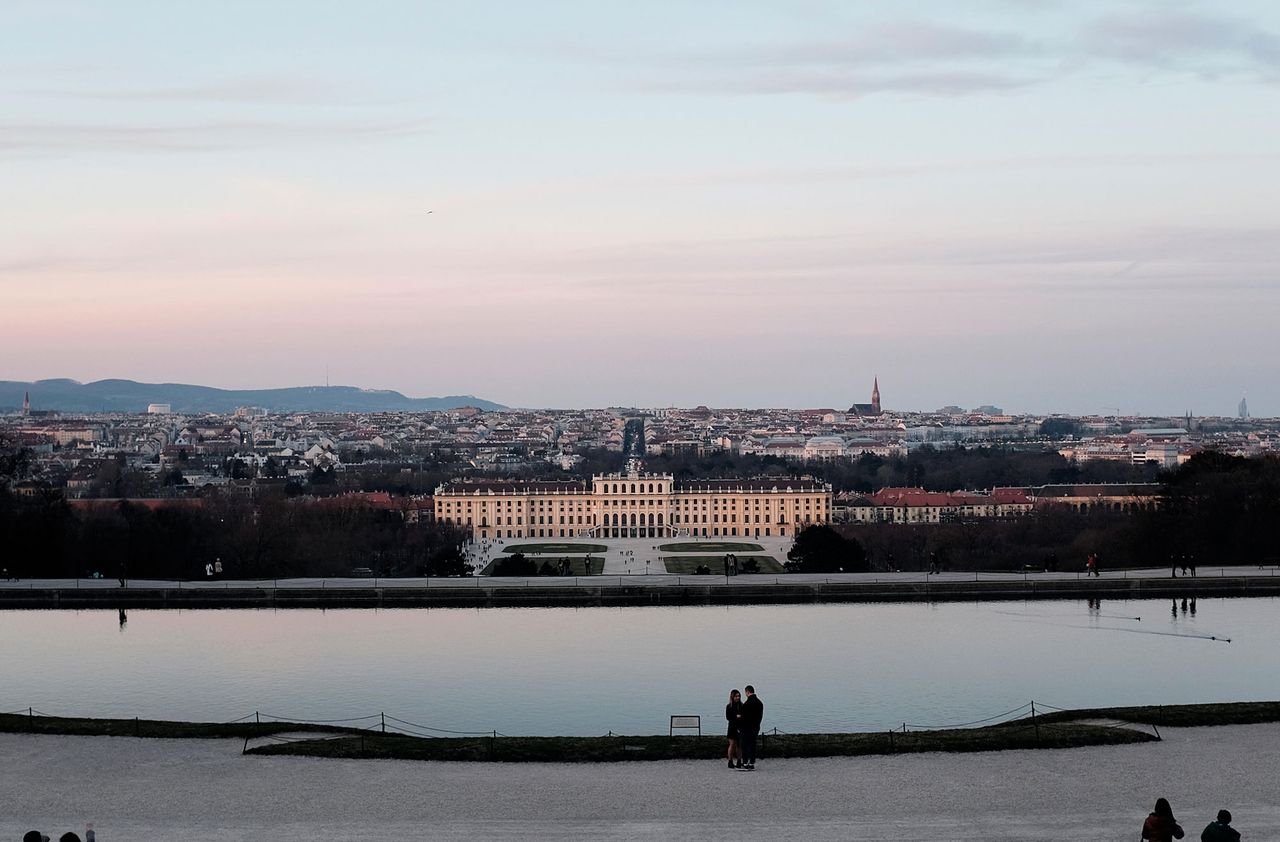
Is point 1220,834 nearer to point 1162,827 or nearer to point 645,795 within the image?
point 1162,827

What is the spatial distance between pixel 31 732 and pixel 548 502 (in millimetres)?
64707

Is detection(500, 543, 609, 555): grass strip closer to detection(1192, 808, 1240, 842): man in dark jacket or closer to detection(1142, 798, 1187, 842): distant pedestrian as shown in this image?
detection(1142, 798, 1187, 842): distant pedestrian

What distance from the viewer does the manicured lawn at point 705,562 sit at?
4462 centimetres

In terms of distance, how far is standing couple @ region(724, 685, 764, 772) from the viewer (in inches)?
496

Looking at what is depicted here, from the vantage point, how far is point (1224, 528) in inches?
1438

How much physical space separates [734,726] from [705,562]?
1458 inches

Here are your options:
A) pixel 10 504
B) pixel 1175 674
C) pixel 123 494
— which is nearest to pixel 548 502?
pixel 123 494

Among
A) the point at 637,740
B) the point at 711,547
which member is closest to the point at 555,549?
the point at 711,547

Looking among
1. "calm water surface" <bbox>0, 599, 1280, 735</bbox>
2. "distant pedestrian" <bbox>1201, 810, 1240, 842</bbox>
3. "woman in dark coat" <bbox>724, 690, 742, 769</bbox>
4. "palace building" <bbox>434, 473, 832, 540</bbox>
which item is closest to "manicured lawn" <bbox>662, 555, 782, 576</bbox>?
"calm water surface" <bbox>0, 599, 1280, 735</bbox>

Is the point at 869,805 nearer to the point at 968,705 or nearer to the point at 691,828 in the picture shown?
the point at 691,828

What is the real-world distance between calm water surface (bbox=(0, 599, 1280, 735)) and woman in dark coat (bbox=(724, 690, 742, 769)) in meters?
3.89

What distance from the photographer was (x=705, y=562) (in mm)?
49688

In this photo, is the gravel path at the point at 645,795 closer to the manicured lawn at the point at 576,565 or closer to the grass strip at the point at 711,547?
the manicured lawn at the point at 576,565

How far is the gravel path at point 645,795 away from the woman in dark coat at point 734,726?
0.17m
